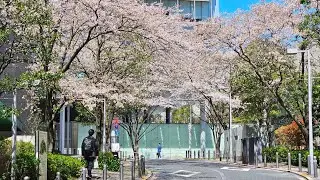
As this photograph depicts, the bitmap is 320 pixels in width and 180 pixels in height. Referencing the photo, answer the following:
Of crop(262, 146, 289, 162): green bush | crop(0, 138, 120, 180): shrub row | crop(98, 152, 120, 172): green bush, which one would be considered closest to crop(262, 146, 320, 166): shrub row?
crop(262, 146, 289, 162): green bush

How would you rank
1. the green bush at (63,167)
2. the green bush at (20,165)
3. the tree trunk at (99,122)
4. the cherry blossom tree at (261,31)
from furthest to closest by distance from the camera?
the cherry blossom tree at (261,31) < the tree trunk at (99,122) < the green bush at (63,167) < the green bush at (20,165)

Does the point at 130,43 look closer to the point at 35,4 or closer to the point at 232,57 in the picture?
the point at 35,4

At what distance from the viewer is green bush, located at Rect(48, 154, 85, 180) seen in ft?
56.5

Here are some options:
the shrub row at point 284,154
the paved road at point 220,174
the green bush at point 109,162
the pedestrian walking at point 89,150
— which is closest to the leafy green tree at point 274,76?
the shrub row at point 284,154

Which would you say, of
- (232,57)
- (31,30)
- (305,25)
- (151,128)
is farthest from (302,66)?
(151,128)

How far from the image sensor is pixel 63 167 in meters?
17.8

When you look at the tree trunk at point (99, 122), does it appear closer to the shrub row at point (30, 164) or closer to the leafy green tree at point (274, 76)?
the shrub row at point (30, 164)

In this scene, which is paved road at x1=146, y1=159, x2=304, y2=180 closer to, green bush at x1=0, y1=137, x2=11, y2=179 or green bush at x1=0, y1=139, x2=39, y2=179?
green bush at x1=0, y1=139, x2=39, y2=179

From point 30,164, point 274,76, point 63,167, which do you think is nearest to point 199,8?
point 274,76

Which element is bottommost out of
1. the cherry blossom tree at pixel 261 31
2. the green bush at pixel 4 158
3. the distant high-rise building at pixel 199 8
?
the green bush at pixel 4 158

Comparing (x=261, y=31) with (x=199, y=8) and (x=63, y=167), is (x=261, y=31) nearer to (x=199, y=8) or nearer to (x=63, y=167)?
(x=63, y=167)

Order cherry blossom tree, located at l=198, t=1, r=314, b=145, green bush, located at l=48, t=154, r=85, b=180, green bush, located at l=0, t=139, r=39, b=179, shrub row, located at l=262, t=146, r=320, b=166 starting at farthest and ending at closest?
1. cherry blossom tree, located at l=198, t=1, r=314, b=145
2. shrub row, located at l=262, t=146, r=320, b=166
3. green bush, located at l=48, t=154, r=85, b=180
4. green bush, located at l=0, t=139, r=39, b=179

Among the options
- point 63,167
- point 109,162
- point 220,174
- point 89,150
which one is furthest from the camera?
point 109,162

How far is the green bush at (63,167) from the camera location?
56.5ft
